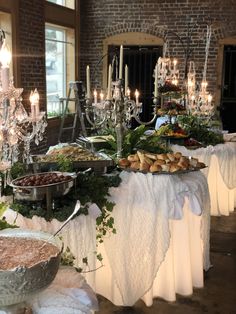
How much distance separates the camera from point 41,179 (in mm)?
2434

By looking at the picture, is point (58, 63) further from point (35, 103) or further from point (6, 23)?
point (35, 103)

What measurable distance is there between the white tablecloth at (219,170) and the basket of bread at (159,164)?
169 cm

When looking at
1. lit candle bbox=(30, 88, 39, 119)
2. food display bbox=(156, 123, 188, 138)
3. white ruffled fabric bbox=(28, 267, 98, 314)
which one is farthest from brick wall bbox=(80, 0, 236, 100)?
white ruffled fabric bbox=(28, 267, 98, 314)

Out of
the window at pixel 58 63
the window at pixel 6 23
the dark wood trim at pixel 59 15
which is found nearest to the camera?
the window at pixel 6 23

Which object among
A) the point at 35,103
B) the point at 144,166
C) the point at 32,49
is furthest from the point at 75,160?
the point at 32,49

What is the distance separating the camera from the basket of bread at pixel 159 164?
9.74 ft

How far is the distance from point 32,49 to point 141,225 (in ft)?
16.0

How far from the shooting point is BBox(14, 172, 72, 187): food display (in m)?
2.37

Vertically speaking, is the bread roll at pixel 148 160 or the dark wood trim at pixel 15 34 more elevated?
the dark wood trim at pixel 15 34

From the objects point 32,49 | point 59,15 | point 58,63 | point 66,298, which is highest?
point 59,15

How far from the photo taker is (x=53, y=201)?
2.43 m

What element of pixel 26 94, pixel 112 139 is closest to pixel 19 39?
pixel 26 94

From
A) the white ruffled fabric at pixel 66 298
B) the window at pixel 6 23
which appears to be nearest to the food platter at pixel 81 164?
the white ruffled fabric at pixel 66 298

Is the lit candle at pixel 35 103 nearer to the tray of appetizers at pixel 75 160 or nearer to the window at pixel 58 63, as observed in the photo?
the tray of appetizers at pixel 75 160
